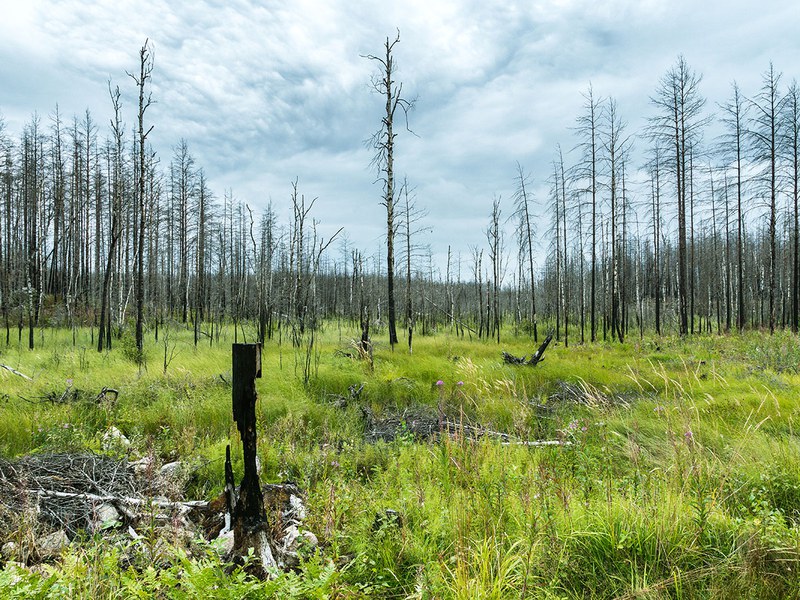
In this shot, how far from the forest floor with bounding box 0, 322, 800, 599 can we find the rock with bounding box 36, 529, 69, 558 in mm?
58

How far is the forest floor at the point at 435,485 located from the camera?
6.16ft

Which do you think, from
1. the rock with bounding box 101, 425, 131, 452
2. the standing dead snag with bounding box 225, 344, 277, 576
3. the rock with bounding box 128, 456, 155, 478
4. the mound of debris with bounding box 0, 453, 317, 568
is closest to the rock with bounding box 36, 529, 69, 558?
the mound of debris with bounding box 0, 453, 317, 568

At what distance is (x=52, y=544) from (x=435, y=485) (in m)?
2.80

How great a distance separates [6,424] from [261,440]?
3.73 meters

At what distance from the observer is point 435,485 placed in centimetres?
341

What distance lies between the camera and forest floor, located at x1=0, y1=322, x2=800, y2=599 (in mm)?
1879

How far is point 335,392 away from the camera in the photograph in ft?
24.5

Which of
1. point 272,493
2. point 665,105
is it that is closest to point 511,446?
point 272,493

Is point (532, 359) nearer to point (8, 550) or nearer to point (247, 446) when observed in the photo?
point (247, 446)

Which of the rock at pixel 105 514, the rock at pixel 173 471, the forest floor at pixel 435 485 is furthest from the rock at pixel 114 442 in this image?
the rock at pixel 105 514

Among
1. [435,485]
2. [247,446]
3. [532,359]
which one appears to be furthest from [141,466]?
[532,359]

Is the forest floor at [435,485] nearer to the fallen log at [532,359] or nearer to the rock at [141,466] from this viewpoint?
the rock at [141,466]

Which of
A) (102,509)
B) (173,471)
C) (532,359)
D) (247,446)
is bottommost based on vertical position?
(173,471)

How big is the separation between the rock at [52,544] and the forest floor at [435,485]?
58mm
